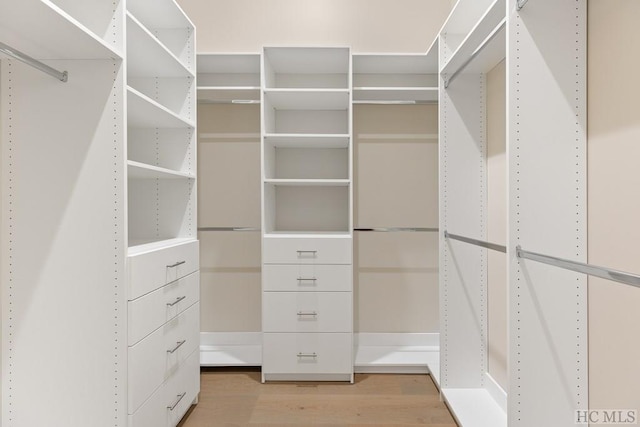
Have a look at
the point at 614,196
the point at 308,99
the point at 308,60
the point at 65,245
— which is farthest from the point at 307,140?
the point at 614,196

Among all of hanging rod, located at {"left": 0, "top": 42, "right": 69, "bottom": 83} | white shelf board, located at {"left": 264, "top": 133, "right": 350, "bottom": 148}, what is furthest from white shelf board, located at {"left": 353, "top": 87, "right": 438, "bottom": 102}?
hanging rod, located at {"left": 0, "top": 42, "right": 69, "bottom": 83}

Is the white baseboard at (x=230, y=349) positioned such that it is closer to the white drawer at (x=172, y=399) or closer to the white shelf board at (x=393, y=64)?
the white drawer at (x=172, y=399)

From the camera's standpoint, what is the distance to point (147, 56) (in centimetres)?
210

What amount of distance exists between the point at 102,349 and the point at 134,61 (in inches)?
55.1

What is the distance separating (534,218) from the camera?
1484 millimetres

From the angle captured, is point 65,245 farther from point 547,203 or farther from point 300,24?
point 300,24

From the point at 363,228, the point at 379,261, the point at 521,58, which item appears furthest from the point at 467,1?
the point at 379,261

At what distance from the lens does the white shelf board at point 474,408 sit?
83.5 inches

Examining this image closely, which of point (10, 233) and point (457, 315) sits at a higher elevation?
point (10, 233)

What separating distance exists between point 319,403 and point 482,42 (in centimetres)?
211

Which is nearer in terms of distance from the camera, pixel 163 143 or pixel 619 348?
pixel 619 348

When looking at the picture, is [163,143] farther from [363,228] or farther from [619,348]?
[619,348]

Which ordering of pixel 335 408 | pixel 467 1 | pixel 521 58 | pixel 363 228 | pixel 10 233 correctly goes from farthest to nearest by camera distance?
pixel 363 228
pixel 335 408
pixel 467 1
pixel 10 233
pixel 521 58

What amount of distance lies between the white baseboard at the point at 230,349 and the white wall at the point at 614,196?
2045 millimetres
